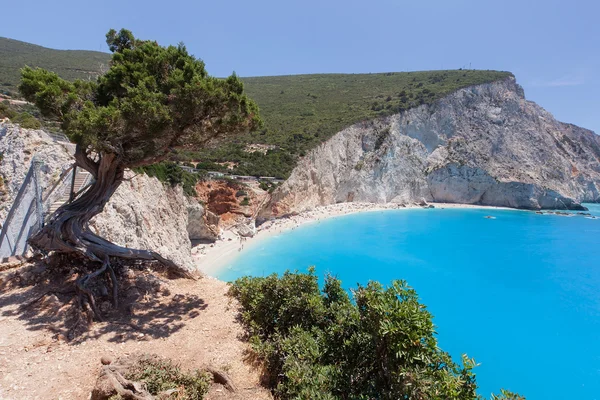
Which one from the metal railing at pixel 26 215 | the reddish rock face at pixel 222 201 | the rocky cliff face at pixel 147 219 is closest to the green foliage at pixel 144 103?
the metal railing at pixel 26 215

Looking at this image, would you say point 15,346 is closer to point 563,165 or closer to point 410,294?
point 410,294

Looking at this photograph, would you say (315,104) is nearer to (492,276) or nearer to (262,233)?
(262,233)

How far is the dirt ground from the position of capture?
16.0 ft

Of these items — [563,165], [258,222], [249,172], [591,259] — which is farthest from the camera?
[563,165]

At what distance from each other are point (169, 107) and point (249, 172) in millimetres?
31325

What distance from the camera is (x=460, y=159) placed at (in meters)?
60.2

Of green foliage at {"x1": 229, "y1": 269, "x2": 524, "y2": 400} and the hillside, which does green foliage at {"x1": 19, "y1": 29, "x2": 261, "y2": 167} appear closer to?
green foliage at {"x1": 229, "y1": 269, "x2": 524, "y2": 400}

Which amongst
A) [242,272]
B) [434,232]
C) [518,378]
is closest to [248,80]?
[434,232]

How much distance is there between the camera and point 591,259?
91.1 ft

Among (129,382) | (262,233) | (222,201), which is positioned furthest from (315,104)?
(129,382)

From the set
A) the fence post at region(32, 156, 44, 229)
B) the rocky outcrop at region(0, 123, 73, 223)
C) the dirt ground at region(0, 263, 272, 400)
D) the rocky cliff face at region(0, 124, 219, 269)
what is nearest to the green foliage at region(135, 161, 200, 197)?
the rocky cliff face at region(0, 124, 219, 269)

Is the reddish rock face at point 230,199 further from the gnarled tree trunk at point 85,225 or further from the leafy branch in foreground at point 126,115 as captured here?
the leafy branch in foreground at point 126,115

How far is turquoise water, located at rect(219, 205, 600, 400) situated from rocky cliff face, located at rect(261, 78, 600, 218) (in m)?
12.6

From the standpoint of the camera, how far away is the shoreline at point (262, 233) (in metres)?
23.1
